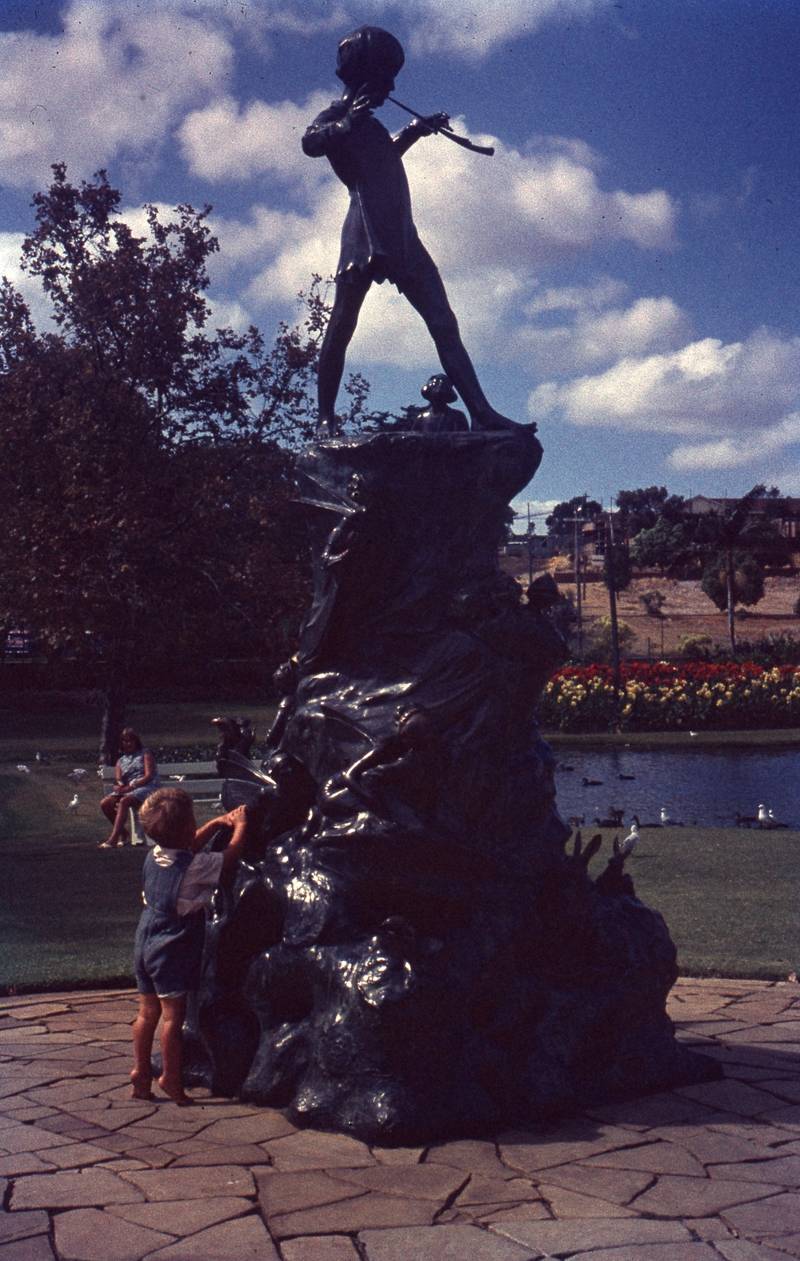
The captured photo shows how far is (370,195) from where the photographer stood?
6.03m

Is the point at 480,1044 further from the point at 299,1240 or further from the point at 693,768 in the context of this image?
the point at 693,768

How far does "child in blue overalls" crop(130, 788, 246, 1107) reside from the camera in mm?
4750

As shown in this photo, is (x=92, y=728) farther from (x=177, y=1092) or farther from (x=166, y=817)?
(x=177, y=1092)

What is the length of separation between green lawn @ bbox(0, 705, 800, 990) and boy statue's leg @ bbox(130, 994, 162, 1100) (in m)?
2.21

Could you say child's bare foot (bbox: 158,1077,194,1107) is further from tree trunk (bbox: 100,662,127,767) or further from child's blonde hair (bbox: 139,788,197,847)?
tree trunk (bbox: 100,662,127,767)

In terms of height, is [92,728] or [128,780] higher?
[128,780]

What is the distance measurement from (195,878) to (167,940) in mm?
→ 248

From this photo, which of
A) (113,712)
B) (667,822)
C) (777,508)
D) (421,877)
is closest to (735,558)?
(777,508)

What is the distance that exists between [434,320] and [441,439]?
104 cm

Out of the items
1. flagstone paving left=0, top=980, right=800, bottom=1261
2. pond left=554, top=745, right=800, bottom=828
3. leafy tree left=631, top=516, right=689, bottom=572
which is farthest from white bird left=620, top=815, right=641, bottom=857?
leafy tree left=631, top=516, right=689, bottom=572

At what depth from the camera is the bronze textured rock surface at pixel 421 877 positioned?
177 inches

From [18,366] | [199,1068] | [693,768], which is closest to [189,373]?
[18,366]

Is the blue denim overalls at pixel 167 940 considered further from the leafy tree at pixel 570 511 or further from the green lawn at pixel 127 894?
the leafy tree at pixel 570 511

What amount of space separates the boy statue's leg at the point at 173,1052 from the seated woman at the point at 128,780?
6761 mm
